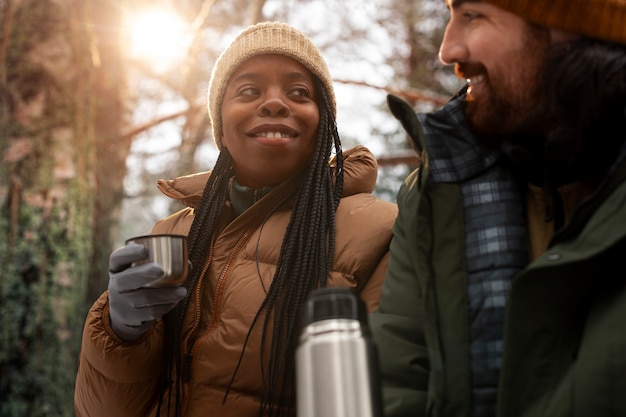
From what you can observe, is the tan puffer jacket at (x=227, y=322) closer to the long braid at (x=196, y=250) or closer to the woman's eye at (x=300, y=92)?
the long braid at (x=196, y=250)

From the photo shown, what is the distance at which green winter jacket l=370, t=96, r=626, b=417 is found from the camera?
4.20 ft

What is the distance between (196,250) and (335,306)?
53.1 inches

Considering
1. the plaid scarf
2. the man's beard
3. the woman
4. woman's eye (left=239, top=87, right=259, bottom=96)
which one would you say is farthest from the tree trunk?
the man's beard

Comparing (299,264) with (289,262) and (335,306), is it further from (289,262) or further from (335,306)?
(335,306)

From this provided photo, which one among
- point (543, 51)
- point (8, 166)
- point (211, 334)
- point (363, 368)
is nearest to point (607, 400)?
point (363, 368)

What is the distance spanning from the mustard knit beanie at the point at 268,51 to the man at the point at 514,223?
0.75 metres

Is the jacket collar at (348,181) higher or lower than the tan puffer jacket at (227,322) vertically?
higher

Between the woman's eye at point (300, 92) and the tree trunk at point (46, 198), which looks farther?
the tree trunk at point (46, 198)

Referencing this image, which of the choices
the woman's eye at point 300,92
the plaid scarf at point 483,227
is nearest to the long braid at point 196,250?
the woman's eye at point 300,92

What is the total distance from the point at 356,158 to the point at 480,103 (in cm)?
87

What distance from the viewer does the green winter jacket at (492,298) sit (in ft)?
4.20

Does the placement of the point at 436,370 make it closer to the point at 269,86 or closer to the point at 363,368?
the point at 363,368

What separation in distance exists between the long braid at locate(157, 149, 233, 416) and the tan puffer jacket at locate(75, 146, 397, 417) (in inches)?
1.3

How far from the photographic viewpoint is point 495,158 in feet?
5.65
